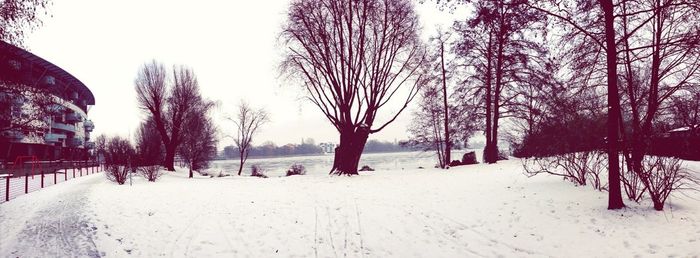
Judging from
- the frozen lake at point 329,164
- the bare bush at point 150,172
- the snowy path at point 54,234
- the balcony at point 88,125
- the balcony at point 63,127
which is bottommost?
the frozen lake at point 329,164

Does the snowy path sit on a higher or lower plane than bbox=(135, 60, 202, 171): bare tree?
lower

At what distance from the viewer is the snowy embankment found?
6664 mm

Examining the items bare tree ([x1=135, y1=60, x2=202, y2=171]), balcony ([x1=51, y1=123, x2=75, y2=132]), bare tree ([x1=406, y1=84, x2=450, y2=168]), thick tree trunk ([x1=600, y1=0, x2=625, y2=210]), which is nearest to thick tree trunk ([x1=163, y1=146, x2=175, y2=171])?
bare tree ([x1=135, y1=60, x2=202, y2=171])

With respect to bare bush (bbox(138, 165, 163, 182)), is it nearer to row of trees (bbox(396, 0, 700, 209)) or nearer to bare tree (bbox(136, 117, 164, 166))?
bare tree (bbox(136, 117, 164, 166))

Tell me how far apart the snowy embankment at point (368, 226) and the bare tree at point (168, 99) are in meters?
26.0

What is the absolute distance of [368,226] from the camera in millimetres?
8219

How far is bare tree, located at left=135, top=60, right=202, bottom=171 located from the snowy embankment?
25983mm

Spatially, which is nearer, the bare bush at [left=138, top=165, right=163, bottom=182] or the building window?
the building window

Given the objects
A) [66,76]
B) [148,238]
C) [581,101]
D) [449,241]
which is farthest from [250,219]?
[66,76]

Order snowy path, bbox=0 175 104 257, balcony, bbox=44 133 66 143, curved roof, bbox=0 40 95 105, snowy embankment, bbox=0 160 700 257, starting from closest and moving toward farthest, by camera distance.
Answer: snowy embankment, bbox=0 160 700 257 < snowy path, bbox=0 175 104 257 < curved roof, bbox=0 40 95 105 < balcony, bbox=44 133 66 143

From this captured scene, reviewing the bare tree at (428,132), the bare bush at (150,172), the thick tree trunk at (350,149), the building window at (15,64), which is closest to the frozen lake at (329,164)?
the bare tree at (428,132)

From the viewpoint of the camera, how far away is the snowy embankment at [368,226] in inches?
262

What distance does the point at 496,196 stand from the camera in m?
10.3

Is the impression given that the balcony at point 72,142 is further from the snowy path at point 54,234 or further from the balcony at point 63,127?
the snowy path at point 54,234
